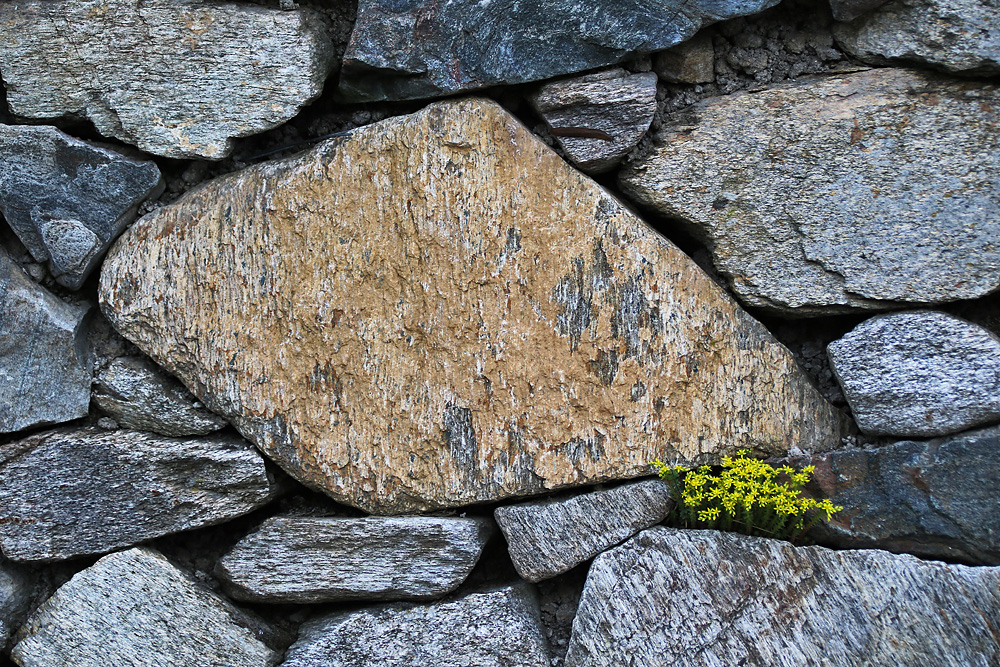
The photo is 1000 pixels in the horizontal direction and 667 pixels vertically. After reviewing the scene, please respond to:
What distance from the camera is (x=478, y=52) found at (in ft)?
7.27

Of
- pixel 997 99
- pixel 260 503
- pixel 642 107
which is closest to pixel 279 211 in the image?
pixel 260 503

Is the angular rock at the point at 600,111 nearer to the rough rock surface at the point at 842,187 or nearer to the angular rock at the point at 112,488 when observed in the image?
the rough rock surface at the point at 842,187

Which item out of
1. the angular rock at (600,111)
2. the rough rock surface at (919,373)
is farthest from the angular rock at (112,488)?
the rough rock surface at (919,373)

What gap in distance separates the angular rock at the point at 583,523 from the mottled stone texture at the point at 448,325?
0.07m

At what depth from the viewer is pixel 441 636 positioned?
2.31m

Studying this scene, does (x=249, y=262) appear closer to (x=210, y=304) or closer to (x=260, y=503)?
(x=210, y=304)

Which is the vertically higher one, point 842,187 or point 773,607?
point 842,187

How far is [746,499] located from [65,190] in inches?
93.9

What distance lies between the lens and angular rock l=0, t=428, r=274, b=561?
2.39 m

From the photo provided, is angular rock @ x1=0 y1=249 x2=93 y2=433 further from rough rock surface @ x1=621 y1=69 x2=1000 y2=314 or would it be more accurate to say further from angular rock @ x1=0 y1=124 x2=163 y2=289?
rough rock surface @ x1=621 y1=69 x2=1000 y2=314

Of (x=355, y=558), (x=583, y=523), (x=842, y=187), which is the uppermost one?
(x=842, y=187)

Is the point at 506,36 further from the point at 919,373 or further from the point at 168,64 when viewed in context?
the point at 919,373

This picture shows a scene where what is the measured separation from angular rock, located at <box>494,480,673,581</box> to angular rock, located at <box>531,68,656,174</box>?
106cm

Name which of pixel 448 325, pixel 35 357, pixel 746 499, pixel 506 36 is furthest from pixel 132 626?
pixel 506 36
